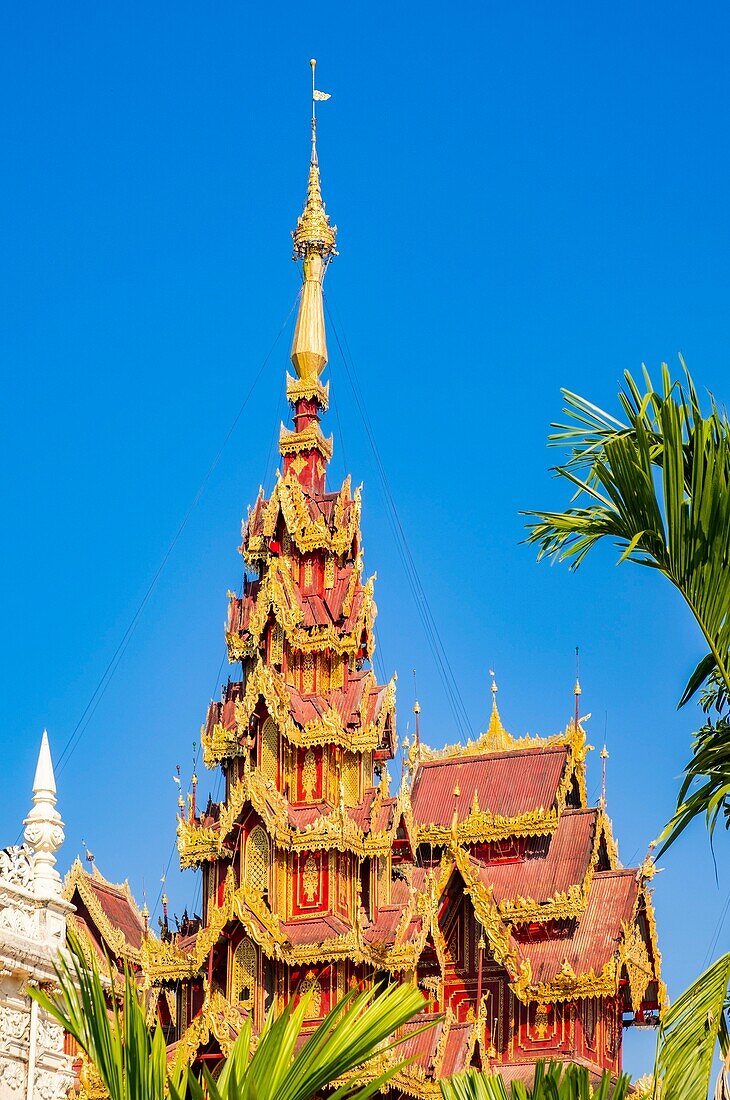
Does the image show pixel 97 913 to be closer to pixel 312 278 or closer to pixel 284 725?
pixel 284 725

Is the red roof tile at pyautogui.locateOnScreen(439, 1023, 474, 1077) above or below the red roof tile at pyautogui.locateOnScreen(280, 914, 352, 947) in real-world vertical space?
below

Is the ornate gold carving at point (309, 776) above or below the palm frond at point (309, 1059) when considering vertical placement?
above

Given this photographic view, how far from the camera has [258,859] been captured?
3497cm

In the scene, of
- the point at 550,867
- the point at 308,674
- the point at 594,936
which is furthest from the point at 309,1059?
the point at 550,867

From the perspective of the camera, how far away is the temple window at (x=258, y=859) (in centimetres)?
3475

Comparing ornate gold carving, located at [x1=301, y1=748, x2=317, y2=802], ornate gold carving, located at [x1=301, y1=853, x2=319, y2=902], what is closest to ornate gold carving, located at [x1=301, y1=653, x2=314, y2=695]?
ornate gold carving, located at [x1=301, y1=748, x2=317, y2=802]

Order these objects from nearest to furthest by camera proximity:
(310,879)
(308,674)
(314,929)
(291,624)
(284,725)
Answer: (314,929)
(310,879)
(284,725)
(291,624)
(308,674)

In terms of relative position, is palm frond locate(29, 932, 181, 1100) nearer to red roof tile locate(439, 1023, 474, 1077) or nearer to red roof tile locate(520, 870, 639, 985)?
red roof tile locate(439, 1023, 474, 1077)

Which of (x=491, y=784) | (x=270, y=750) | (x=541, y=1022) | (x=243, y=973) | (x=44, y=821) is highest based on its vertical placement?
(x=491, y=784)

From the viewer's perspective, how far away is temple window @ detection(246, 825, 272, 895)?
34.8 metres

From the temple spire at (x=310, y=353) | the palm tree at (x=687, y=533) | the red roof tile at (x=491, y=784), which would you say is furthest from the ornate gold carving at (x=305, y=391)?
the palm tree at (x=687, y=533)

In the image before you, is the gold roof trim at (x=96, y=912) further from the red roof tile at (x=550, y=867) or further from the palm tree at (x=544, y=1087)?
the palm tree at (x=544, y=1087)

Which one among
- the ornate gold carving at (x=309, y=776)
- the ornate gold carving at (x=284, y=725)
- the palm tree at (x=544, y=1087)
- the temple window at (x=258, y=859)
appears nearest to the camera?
the palm tree at (x=544, y=1087)

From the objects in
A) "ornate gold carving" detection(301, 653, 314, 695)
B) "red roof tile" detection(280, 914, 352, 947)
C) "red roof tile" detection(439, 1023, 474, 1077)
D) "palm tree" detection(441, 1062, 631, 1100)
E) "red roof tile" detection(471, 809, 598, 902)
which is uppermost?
"ornate gold carving" detection(301, 653, 314, 695)
